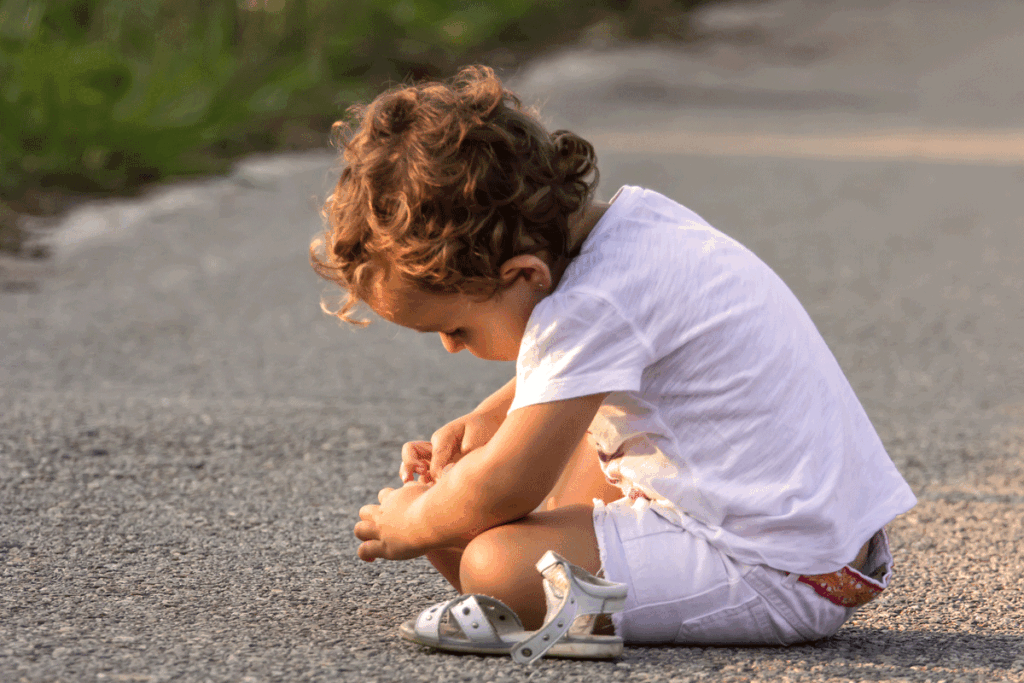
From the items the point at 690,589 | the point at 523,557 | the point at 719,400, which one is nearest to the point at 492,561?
the point at 523,557

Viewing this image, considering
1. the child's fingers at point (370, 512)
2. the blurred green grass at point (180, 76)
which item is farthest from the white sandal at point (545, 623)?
the blurred green grass at point (180, 76)

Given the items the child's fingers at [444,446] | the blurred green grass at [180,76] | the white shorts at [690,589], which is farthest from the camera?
the blurred green grass at [180,76]

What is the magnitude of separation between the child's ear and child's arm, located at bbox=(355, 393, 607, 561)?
178 millimetres

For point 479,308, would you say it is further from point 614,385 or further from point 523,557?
point 523,557

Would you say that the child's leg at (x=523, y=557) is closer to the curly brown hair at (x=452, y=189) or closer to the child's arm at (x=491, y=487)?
the child's arm at (x=491, y=487)

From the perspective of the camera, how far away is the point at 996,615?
1.89 metres

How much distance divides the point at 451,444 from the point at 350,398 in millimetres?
1721

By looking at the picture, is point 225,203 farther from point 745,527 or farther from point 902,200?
point 745,527

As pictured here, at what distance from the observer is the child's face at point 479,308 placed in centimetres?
162

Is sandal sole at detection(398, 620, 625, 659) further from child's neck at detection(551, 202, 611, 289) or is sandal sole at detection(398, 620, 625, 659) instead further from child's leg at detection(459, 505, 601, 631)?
child's neck at detection(551, 202, 611, 289)

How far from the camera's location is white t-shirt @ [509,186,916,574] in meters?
1.58

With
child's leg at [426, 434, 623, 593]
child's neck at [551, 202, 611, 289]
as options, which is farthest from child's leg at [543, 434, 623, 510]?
child's neck at [551, 202, 611, 289]

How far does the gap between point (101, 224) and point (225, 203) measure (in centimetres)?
70

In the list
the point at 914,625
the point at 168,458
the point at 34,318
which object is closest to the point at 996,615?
the point at 914,625
